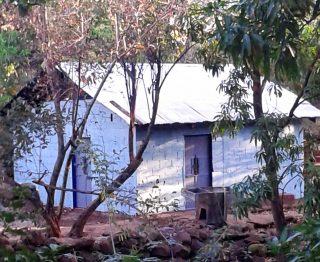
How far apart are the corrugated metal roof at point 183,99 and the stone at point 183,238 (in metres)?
3.13

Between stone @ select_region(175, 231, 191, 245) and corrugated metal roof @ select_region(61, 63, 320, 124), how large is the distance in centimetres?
313

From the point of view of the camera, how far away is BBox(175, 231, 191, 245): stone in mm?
9727

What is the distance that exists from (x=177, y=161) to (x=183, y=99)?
1379mm

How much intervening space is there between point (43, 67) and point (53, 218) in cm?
209

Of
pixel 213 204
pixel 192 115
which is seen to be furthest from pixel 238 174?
pixel 213 204

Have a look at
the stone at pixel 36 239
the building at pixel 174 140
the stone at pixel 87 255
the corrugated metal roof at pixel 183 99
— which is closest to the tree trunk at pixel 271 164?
the stone at pixel 87 255

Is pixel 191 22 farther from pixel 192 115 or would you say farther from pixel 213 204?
pixel 192 115

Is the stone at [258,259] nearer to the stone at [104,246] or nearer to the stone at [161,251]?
the stone at [161,251]

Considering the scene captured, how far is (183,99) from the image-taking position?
15.5 meters

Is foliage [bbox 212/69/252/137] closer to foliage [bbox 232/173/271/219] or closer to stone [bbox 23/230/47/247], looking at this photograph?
foliage [bbox 232/173/271/219]

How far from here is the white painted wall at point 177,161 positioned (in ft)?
47.7

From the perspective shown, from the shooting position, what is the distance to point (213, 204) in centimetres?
1116

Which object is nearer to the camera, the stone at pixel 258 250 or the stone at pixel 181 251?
the stone at pixel 181 251

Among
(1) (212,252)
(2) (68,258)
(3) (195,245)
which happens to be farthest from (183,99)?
(2) (68,258)
